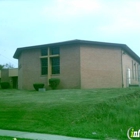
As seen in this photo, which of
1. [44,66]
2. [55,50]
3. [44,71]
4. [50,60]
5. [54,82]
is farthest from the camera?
[44,66]

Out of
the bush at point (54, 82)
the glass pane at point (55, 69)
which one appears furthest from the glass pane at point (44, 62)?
the bush at point (54, 82)

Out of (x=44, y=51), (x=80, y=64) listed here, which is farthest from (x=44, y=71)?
(x=80, y=64)

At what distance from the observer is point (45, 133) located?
11000mm

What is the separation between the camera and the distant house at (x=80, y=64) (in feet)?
92.8

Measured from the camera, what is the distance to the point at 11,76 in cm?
4509

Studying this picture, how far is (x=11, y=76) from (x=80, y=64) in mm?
20184

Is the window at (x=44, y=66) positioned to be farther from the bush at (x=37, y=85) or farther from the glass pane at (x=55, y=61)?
the bush at (x=37, y=85)

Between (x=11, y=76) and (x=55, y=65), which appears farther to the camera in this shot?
(x=11, y=76)

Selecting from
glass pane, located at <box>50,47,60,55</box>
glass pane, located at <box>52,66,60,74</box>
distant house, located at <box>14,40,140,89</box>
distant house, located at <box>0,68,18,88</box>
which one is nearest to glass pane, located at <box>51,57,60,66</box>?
distant house, located at <box>14,40,140,89</box>

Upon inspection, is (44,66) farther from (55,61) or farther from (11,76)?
(11,76)

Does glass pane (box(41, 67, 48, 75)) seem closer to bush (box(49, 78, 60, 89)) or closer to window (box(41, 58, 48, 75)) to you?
window (box(41, 58, 48, 75))

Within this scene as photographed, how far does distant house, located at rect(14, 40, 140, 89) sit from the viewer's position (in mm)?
28281

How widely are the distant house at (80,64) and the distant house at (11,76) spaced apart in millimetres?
12922

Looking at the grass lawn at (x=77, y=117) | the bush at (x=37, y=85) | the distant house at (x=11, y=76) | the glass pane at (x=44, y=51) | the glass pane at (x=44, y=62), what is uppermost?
the glass pane at (x=44, y=51)
